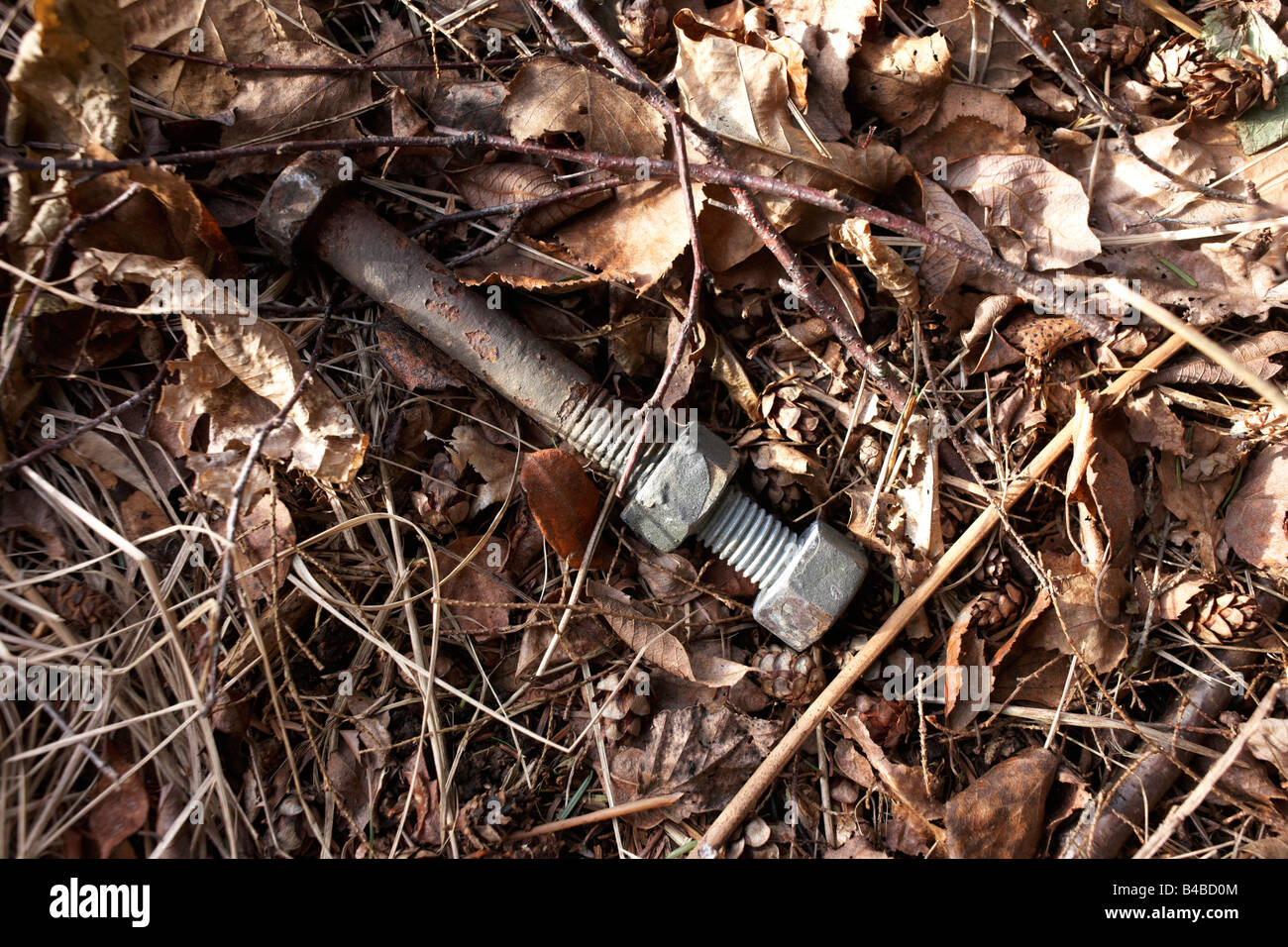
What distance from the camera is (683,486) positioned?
2193 millimetres

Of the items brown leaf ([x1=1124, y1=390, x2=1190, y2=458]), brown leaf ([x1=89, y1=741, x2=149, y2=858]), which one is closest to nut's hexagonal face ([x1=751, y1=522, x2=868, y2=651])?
brown leaf ([x1=1124, y1=390, x2=1190, y2=458])

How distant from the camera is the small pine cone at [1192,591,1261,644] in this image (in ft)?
7.17

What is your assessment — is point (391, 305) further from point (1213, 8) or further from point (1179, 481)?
point (1213, 8)

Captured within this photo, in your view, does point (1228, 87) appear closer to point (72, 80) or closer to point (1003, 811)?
point (1003, 811)

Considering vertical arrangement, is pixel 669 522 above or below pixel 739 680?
above

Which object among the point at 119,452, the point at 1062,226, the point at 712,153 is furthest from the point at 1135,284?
the point at 119,452

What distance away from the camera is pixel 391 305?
7.36 ft

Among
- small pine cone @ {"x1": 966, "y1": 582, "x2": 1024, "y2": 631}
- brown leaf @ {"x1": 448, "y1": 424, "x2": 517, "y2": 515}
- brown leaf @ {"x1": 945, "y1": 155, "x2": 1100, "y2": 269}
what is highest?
brown leaf @ {"x1": 945, "y1": 155, "x2": 1100, "y2": 269}

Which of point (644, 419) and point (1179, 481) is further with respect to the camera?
point (1179, 481)

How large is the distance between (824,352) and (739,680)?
99 cm

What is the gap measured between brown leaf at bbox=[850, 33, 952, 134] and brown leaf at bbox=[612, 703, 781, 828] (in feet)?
5.98

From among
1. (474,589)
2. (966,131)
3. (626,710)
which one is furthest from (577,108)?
(626,710)

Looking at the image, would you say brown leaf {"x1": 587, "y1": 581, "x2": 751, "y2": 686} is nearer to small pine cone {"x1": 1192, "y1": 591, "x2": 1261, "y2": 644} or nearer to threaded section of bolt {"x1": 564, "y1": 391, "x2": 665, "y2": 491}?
threaded section of bolt {"x1": 564, "y1": 391, "x2": 665, "y2": 491}

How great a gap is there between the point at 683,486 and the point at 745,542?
0.84 feet
